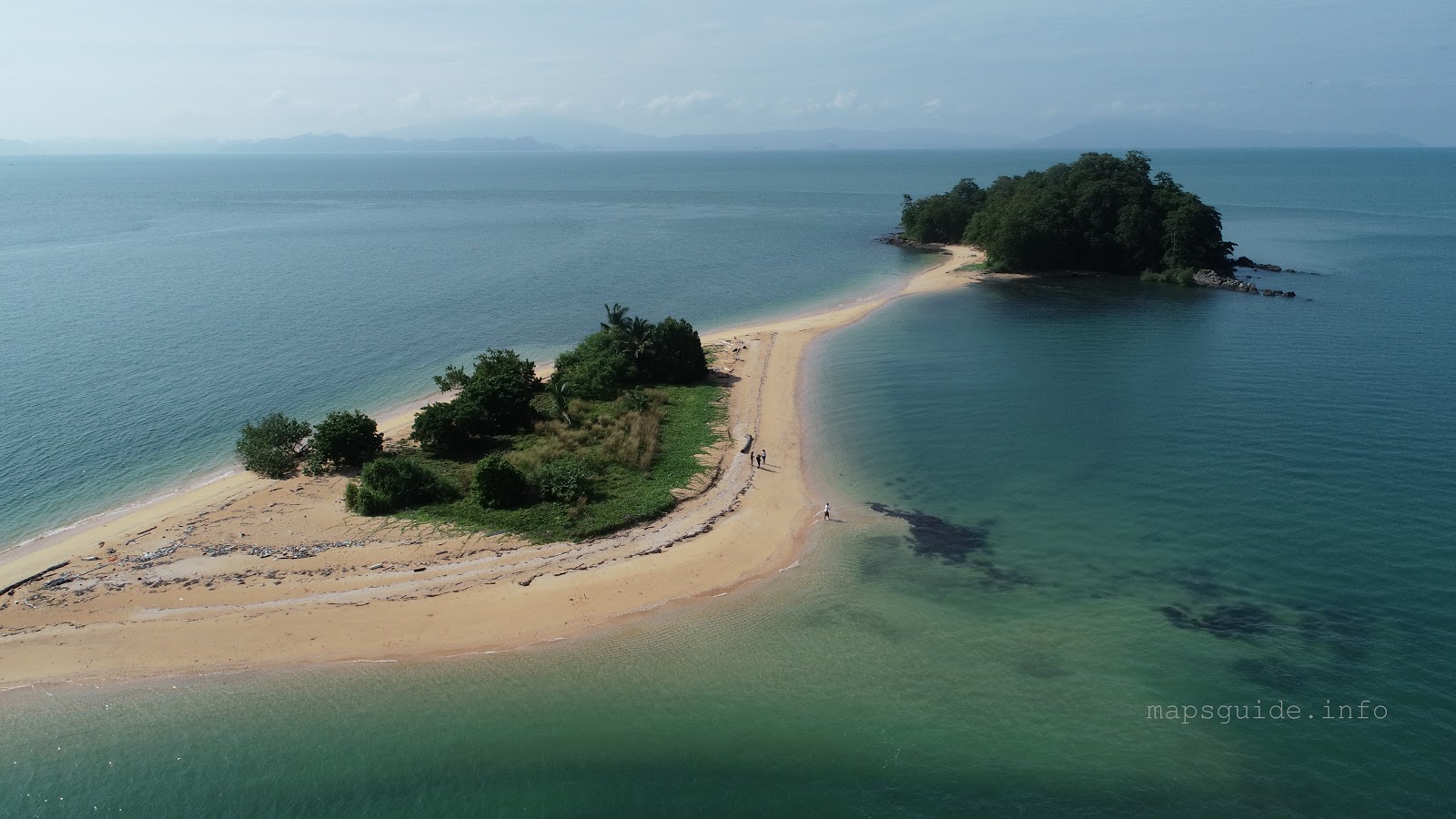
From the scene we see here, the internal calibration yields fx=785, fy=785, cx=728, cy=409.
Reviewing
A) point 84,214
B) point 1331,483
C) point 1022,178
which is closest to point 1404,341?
point 1331,483

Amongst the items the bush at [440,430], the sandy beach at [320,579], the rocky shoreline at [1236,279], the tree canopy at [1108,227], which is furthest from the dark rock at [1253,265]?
the bush at [440,430]

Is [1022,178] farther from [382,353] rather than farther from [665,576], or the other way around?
[665,576]

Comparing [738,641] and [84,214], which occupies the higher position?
[84,214]

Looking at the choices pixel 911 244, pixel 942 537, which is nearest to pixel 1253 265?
pixel 911 244

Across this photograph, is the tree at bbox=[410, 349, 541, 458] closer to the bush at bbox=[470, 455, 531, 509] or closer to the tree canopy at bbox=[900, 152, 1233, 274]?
the bush at bbox=[470, 455, 531, 509]

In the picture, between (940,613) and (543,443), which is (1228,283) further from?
(543,443)

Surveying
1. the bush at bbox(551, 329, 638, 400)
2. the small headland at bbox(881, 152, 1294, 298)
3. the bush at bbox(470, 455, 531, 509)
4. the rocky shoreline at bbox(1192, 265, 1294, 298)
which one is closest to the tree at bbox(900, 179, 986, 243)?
the small headland at bbox(881, 152, 1294, 298)

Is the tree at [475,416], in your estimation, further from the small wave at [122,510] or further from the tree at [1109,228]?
the tree at [1109,228]
